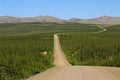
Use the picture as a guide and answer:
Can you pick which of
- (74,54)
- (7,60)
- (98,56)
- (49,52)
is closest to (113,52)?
(98,56)

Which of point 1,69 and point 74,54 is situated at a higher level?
point 1,69

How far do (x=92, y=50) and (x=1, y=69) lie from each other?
47850mm

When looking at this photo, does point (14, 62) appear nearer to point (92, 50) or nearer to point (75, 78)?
point (75, 78)

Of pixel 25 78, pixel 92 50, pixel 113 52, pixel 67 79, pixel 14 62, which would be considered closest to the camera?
pixel 67 79

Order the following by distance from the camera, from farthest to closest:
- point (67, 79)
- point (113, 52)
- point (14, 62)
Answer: point (113, 52) → point (14, 62) → point (67, 79)

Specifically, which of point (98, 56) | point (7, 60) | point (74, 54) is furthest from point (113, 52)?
point (7, 60)

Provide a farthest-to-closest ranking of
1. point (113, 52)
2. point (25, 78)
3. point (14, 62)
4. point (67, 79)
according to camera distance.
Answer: point (113, 52)
point (14, 62)
point (25, 78)
point (67, 79)

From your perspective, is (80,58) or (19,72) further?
(80,58)

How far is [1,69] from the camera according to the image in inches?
1485

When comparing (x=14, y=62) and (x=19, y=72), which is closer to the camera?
(x=19, y=72)

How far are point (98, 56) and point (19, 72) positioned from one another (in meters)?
42.0

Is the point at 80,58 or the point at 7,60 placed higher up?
the point at 7,60

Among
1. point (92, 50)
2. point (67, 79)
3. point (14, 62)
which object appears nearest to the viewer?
point (67, 79)

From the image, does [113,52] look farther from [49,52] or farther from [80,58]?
[49,52]
